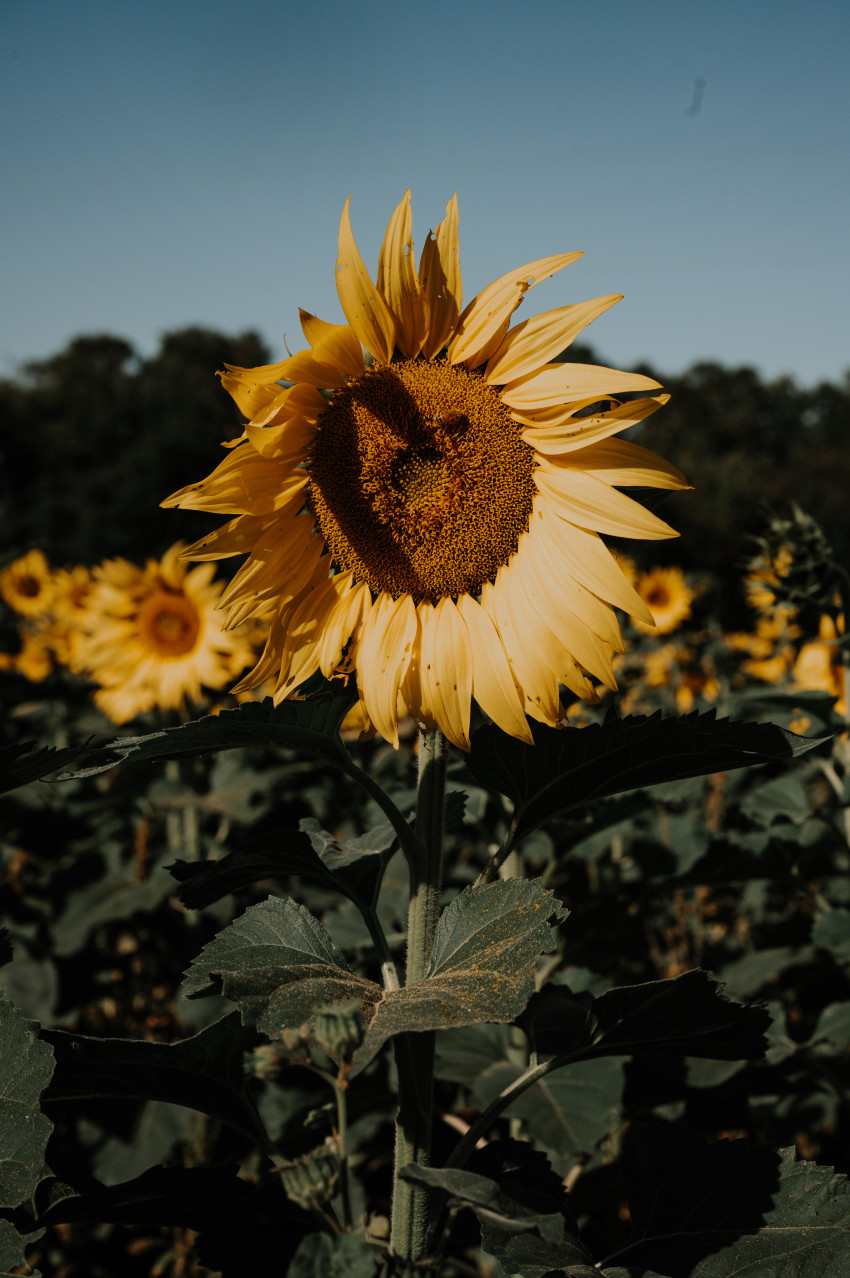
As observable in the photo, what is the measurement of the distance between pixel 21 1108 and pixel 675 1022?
84cm

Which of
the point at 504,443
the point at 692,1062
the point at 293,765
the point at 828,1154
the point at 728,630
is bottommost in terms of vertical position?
the point at 828,1154

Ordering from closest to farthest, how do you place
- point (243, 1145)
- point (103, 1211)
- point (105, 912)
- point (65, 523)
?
point (103, 1211), point (243, 1145), point (105, 912), point (65, 523)

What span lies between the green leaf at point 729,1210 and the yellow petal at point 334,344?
123 cm

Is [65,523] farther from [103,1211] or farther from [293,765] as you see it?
[103,1211]

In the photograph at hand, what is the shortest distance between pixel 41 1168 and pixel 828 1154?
2821mm

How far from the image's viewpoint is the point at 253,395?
1299 millimetres

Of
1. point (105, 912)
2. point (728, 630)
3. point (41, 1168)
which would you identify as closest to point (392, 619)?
point (41, 1168)

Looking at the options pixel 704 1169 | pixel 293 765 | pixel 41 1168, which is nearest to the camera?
pixel 41 1168

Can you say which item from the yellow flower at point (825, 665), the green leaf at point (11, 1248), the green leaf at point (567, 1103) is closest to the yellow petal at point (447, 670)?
the green leaf at point (11, 1248)

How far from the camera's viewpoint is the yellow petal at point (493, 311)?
4.32ft

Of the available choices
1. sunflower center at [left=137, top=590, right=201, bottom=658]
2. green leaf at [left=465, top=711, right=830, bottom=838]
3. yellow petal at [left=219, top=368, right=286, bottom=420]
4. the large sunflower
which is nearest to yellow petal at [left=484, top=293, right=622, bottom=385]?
the large sunflower

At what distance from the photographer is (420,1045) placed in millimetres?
1336

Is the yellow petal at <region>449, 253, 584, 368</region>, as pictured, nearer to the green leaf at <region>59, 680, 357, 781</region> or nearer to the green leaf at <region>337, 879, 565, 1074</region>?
the green leaf at <region>59, 680, 357, 781</region>

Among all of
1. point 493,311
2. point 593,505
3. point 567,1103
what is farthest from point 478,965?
point 567,1103
